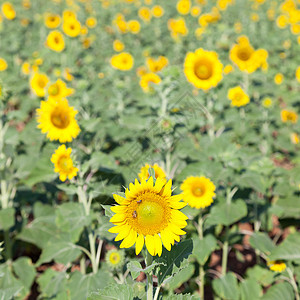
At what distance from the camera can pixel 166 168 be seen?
348 centimetres

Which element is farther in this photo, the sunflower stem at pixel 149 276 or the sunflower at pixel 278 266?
the sunflower at pixel 278 266

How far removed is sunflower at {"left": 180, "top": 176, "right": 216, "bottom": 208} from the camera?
8.88 ft

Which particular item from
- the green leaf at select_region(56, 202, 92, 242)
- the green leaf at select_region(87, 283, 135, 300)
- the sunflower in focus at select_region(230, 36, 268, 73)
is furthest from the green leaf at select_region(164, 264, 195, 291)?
the sunflower in focus at select_region(230, 36, 268, 73)

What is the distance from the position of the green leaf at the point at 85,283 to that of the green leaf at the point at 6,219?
0.74 m

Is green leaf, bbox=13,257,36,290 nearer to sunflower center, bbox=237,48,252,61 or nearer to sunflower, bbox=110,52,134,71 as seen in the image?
sunflower, bbox=110,52,134,71

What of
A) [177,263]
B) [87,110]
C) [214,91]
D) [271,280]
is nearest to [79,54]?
[87,110]

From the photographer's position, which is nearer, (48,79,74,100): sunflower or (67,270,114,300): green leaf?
(67,270,114,300): green leaf

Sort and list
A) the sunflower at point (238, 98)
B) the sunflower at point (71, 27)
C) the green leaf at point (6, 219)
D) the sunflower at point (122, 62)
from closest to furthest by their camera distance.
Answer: the green leaf at point (6, 219) → the sunflower at point (238, 98) → the sunflower at point (71, 27) → the sunflower at point (122, 62)

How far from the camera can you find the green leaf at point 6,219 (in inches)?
117

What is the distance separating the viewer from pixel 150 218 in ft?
4.72

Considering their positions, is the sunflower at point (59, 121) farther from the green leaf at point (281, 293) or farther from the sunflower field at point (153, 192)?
the green leaf at point (281, 293)

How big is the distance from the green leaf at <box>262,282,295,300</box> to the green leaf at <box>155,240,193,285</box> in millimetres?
1588

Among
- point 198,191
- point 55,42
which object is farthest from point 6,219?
point 55,42

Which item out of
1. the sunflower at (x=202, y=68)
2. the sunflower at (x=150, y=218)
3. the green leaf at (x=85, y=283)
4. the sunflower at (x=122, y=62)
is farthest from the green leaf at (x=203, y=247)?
the sunflower at (x=122, y=62)
